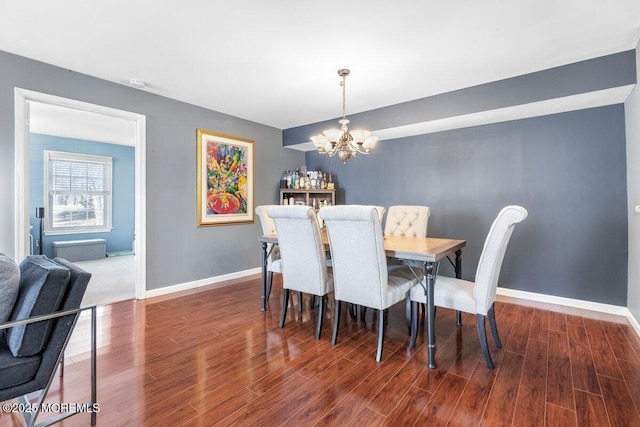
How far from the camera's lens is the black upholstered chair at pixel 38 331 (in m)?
1.26

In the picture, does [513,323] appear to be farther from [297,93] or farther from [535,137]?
[297,93]

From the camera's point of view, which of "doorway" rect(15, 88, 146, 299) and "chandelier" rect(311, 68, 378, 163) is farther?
"chandelier" rect(311, 68, 378, 163)

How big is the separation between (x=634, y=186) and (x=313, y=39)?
306 centimetres

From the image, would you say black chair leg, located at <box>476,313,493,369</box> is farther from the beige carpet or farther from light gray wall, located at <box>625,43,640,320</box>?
the beige carpet

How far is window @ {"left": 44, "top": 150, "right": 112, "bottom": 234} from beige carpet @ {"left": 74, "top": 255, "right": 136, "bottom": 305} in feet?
2.69

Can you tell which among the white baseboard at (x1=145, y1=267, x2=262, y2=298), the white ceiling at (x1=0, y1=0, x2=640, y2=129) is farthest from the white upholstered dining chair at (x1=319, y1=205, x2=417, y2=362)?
the white baseboard at (x1=145, y1=267, x2=262, y2=298)

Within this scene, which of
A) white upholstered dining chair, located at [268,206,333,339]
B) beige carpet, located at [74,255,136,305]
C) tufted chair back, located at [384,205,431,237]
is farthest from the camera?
beige carpet, located at [74,255,136,305]

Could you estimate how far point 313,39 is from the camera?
2.31m

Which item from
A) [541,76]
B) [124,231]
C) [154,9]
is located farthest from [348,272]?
[124,231]

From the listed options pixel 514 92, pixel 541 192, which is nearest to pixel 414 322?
pixel 541 192

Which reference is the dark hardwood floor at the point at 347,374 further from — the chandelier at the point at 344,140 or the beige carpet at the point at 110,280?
the chandelier at the point at 344,140

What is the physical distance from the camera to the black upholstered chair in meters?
1.26

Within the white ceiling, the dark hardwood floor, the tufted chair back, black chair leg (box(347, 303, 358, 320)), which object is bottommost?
the dark hardwood floor

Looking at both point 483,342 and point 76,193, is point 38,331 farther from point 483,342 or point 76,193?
point 76,193
